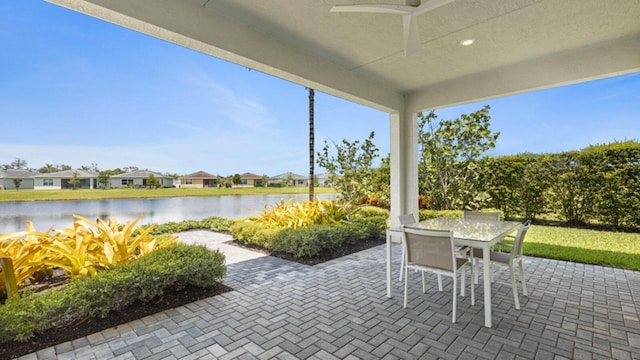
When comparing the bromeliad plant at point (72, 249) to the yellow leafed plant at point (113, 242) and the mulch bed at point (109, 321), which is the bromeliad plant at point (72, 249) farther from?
the mulch bed at point (109, 321)

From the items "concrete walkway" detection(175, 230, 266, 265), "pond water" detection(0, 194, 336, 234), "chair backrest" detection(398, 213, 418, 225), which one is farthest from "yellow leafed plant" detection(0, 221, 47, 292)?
"chair backrest" detection(398, 213, 418, 225)

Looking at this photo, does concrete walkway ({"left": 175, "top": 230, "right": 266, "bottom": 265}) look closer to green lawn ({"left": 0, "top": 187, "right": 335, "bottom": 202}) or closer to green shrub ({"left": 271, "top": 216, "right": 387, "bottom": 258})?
green shrub ({"left": 271, "top": 216, "right": 387, "bottom": 258})

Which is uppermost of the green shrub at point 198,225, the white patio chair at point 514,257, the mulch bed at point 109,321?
the white patio chair at point 514,257

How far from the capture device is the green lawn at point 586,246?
419 cm

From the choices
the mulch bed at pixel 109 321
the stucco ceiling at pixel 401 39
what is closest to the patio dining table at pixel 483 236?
the mulch bed at pixel 109 321

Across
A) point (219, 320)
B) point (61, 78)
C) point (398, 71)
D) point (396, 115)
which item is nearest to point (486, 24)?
point (398, 71)

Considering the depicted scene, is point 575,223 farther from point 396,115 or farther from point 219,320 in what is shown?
point 219,320

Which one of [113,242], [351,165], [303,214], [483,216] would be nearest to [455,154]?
[351,165]

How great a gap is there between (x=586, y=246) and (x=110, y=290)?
24.2 ft

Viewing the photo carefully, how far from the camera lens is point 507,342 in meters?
2.13

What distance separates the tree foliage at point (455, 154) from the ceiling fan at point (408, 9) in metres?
5.36

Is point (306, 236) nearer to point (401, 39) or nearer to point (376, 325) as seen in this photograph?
point (376, 325)

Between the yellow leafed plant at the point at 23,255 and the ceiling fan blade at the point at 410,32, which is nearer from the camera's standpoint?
the ceiling fan blade at the point at 410,32

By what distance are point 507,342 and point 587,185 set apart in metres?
6.67
